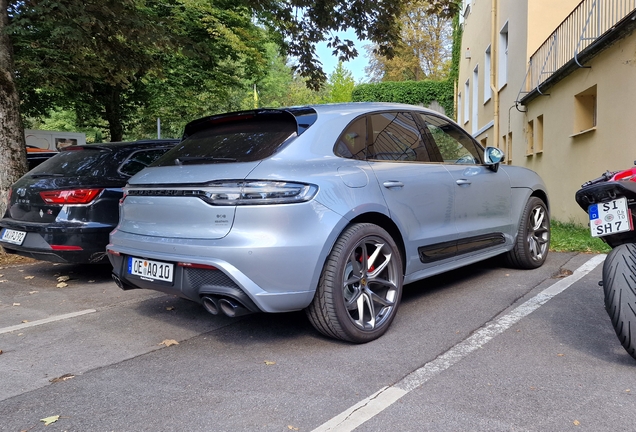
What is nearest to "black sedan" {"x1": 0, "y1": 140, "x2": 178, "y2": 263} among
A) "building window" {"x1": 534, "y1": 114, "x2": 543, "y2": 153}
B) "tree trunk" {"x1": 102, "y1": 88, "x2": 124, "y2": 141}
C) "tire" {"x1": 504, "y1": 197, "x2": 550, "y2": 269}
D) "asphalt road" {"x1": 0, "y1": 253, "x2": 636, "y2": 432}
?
"asphalt road" {"x1": 0, "y1": 253, "x2": 636, "y2": 432}

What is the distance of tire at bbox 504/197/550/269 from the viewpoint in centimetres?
549

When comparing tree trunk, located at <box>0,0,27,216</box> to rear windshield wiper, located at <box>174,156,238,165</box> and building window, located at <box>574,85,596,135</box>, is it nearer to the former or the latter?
rear windshield wiper, located at <box>174,156,238,165</box>

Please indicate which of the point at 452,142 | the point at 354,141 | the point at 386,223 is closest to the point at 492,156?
the point at 452,142

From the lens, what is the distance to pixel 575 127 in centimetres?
1019

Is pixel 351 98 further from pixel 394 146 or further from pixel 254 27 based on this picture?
pixel 394 146

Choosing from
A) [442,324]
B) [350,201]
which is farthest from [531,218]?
[350,201]

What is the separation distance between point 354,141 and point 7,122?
20.4ft

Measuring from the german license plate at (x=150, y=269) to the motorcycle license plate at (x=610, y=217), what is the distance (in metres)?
2.65

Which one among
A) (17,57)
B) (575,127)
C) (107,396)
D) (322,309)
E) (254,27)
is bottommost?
(107,396)

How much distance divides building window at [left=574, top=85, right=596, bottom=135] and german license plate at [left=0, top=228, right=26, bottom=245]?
9498 millimetres

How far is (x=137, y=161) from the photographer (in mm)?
5801

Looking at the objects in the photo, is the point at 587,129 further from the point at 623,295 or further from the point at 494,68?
the point at 494,68

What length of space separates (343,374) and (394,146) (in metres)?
1.82

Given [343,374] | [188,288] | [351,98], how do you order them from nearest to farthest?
[343,374]
[188,288]
[351,98]
